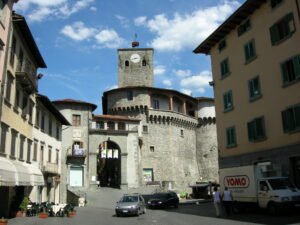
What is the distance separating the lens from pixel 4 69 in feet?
56.6

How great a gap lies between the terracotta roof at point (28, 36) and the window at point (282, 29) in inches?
611

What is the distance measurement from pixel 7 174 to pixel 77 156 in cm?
2512

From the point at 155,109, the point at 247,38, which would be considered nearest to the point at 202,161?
the point at 155,109

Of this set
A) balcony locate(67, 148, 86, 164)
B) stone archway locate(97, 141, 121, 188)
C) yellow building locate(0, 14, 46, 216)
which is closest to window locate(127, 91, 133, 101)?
stone archway locate(97, 141, 121, 188)

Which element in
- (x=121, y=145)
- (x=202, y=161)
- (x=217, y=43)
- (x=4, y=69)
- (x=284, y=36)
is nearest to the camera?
(x=4, y=69)

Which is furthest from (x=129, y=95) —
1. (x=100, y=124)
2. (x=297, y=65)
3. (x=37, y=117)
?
(x=297, y=65)

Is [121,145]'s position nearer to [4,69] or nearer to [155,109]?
[155,109]

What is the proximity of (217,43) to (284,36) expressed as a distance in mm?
7783

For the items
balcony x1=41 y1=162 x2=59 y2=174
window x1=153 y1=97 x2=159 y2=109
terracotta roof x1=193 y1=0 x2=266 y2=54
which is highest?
window x1=153 y1=97 x2=159 y2=109

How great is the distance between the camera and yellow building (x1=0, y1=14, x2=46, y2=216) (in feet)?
58.3

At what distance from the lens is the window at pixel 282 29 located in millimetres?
18375

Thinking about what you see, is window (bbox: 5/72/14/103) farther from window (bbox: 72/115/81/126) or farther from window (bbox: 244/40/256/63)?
window (bbox: 72/115/81/126)

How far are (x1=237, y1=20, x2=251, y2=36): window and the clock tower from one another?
36584mm

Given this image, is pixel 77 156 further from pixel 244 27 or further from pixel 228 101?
pixel 244 27
